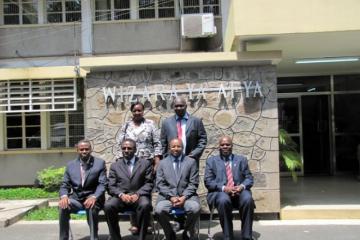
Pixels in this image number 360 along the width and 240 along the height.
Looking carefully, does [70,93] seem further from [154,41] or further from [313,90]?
[313,90]

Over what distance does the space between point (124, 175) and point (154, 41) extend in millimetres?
7547

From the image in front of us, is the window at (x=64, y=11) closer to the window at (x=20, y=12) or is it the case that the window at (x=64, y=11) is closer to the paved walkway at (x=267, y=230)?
the window at (x=20, y=12)

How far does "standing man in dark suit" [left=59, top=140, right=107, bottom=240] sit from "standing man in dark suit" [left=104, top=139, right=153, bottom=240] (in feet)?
0.59

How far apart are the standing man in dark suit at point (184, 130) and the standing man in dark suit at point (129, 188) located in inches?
22.0

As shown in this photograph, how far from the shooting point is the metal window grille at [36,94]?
40.2 ft

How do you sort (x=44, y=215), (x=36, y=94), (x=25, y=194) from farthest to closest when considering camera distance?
(x=36, y=94), (x=25, y=194), (x=44, y=215)

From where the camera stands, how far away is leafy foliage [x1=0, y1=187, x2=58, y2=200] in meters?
11.7

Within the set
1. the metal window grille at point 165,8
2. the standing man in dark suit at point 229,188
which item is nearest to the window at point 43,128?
the metal window grille at point 165,8

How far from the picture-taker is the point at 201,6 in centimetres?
1407

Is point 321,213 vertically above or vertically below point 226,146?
below

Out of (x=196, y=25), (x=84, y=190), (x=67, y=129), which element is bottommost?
(x=84, y=190)

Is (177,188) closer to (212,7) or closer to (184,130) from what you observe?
(184,130)

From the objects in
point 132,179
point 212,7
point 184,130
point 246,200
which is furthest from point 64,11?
point 246,200

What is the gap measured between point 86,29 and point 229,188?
862 cm
